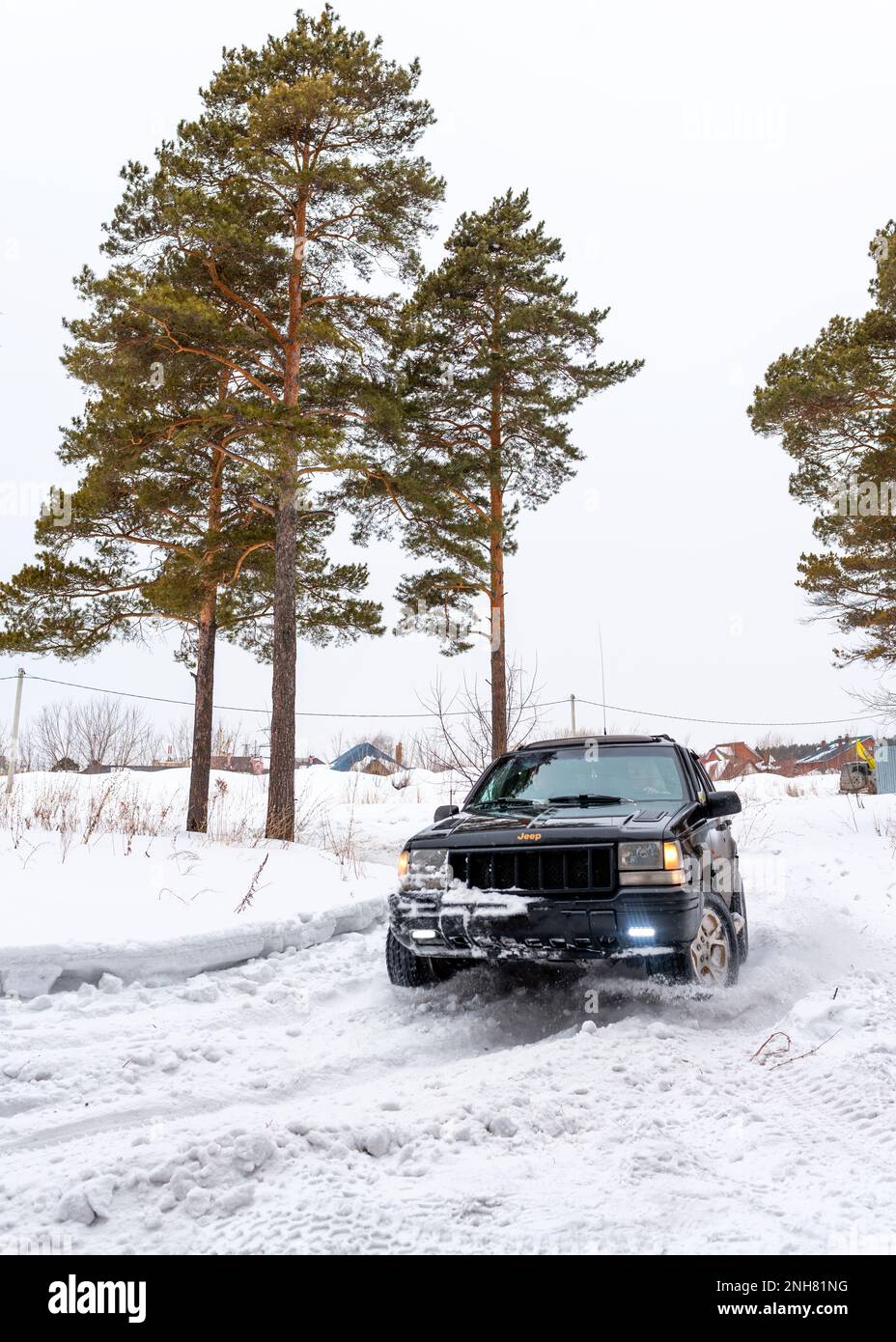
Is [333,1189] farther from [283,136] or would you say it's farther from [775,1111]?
[283,136]

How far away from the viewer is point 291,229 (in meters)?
15.2

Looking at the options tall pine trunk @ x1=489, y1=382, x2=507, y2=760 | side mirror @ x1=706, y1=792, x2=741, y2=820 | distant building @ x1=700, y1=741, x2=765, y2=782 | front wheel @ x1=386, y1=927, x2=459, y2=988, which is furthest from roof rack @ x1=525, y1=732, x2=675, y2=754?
distant building @ x1=700, y1=741, x2=765, y2=782

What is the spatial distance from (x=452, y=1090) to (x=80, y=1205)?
1636 millimetres

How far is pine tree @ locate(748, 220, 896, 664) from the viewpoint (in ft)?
51.9

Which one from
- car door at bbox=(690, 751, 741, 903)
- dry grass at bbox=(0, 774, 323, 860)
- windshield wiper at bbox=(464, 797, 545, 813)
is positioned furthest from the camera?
dry grass at bbox=(0, 774, 323, 860)

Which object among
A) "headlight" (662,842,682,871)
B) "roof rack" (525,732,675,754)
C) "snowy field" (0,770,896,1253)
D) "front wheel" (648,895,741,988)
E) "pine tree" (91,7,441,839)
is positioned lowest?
"snowy field" (0,770,896,1253)

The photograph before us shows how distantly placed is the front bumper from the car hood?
1.07 feet

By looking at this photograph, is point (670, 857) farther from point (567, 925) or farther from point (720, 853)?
point (720, 853)

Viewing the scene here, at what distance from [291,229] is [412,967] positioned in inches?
548

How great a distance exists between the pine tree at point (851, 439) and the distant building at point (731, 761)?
79.8 feet

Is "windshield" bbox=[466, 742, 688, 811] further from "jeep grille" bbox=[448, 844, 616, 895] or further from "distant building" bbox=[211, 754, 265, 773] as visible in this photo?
"distant building" bbox=[211, 754, 265, 773]

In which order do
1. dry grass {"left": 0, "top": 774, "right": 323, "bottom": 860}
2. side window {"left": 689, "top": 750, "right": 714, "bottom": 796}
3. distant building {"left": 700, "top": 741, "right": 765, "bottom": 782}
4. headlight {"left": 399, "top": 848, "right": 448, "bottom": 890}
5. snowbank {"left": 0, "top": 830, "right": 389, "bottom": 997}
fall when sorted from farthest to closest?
distant building {"left": 700, "top": 741, "right": 765, "bottom": 782}
dry grass {"left": 0, "top": 774, "right": 323, "bottom": 860}
side window {"left": 689, "top": 750, "right": 714, "bottom": 796}
snowbank {"left": 0, "top": 830, "right": 389, "bottom": 997}
headlight {"left": 399, "top": 848, "right": 448, "bottom": 890}

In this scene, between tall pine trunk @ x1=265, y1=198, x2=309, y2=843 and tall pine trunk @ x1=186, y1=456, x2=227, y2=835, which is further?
tall pine trunk @ x1=186, y1=456, x2=227, y2=835

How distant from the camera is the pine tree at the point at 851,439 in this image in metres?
15.8
